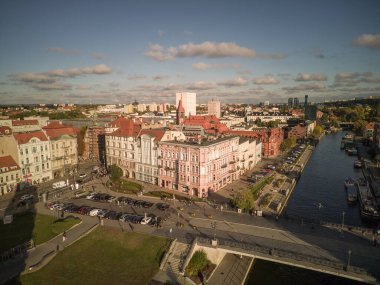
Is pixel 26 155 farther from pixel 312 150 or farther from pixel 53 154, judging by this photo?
pixel 312 150

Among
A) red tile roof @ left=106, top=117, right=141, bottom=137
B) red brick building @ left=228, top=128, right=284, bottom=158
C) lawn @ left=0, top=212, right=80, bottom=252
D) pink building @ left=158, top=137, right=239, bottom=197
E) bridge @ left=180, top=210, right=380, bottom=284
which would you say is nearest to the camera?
bridge @ left=180, top=210, right=380, bottom=284

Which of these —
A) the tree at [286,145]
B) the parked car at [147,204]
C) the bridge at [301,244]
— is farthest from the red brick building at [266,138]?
the bridge at [301,244]

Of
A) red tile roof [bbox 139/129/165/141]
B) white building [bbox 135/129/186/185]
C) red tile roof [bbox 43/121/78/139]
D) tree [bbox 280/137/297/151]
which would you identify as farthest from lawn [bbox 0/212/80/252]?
tree [bbox 280/137/297/151]

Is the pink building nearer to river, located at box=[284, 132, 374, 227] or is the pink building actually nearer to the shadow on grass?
river, located at box=[284, 132, 374, 227]

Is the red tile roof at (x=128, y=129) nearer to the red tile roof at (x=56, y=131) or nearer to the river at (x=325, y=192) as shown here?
the red tile roof at (x=56, y=131)

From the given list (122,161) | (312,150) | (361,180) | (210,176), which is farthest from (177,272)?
(312,150)

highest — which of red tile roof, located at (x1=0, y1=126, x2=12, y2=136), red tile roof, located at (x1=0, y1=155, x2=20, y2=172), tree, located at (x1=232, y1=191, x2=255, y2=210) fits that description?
red tile roof, located at (x1=0, y1=126, x2=12, y2=136)

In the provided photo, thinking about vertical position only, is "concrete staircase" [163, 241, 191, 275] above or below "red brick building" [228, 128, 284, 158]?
below

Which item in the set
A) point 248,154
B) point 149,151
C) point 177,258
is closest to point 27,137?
point 149,151
